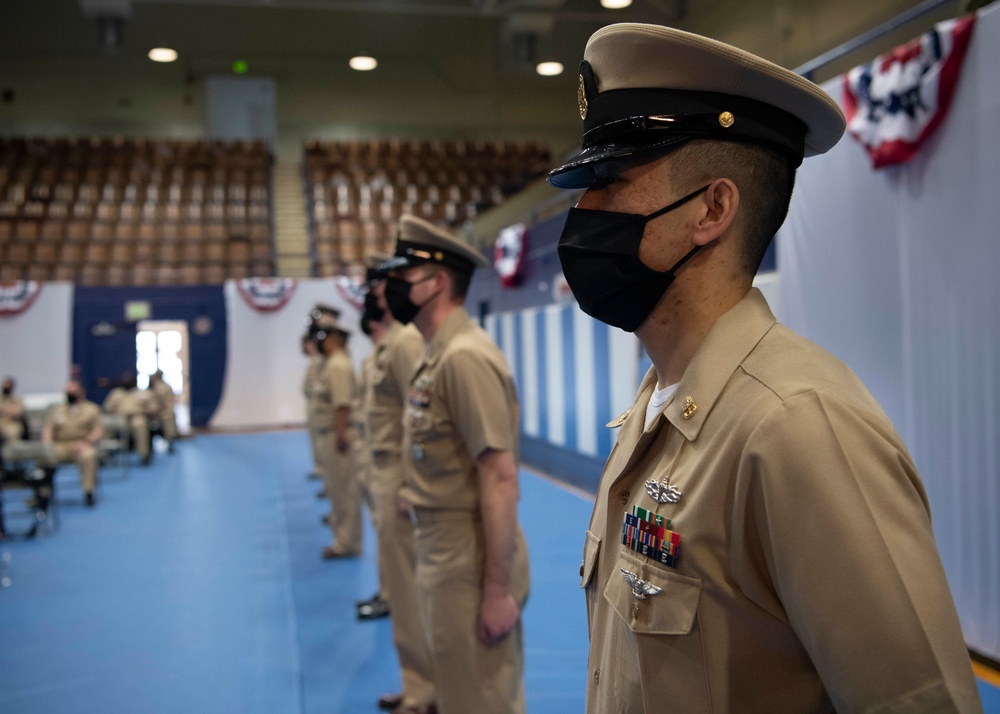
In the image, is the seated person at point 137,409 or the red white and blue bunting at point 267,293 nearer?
the seated person at point 137,409

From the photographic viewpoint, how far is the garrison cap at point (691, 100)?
105 cm

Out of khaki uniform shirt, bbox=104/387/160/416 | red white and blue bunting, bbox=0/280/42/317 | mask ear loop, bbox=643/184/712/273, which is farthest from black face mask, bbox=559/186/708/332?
red white and blue bunting, bbox=0/280/42/317

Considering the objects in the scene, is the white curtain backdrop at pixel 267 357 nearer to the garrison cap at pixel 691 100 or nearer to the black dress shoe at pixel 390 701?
the black dress shoe at pixel 390 701

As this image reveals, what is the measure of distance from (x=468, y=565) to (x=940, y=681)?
1.90 m

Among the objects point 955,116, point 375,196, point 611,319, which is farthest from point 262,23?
point 611,319

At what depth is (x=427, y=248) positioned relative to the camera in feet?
9.95

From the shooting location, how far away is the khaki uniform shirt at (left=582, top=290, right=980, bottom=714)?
820 millimetres

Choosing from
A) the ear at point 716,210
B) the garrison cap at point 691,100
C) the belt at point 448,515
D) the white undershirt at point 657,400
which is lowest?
the belt at point 448,515

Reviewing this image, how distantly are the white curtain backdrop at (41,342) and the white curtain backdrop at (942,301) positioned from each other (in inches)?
577

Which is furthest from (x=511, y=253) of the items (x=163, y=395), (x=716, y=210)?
(x=716, y=210)

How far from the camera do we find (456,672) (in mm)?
2559

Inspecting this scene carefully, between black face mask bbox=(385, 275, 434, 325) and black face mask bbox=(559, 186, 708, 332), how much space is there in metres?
1.84

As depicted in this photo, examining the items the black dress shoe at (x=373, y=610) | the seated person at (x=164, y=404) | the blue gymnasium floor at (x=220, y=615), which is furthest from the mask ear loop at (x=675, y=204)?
the seated person at (x=164, y=404)

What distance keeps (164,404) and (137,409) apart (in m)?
0.88
